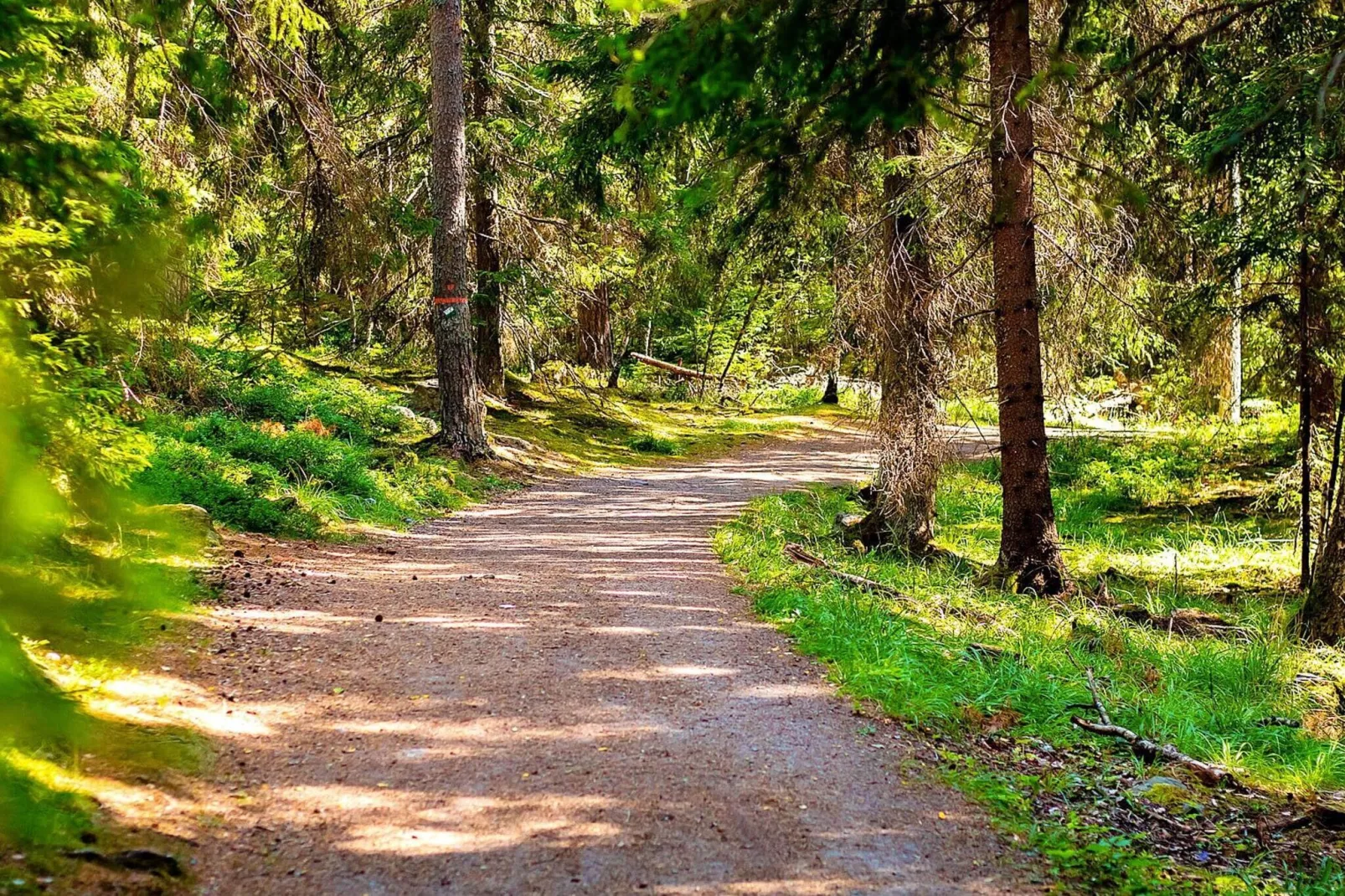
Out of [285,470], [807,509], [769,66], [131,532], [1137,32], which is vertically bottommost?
[807,509]

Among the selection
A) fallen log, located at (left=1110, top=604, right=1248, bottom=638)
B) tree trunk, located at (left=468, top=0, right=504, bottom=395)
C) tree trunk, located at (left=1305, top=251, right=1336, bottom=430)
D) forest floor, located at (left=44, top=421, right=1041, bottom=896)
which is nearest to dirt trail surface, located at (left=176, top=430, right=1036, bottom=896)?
forest floor, located at (left=44, top=421, right=1041, bottom=896)

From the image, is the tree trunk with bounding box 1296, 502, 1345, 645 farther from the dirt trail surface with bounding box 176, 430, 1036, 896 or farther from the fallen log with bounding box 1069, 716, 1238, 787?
the dirt trail surface with bounding box 176, 430, 1036, 896

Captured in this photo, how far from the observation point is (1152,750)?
4.59m

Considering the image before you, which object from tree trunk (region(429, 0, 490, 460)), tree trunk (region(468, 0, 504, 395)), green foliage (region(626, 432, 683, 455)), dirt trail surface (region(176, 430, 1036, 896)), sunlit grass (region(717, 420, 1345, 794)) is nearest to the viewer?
dirt trail surface (region(176, 430, 1036, 896))

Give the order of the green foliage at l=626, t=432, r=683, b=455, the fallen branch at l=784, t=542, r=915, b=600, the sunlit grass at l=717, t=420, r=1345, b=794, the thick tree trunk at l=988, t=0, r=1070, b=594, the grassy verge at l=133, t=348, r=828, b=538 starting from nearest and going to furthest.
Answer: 1. the sunlit grass at l=717, t=420, r=1345, b=794
2. the fallen branch at l=784, t=542, r=915, b=600
3. the thick tree trunk at l=988, t=0, r=1070, b=594
4. the grassy verge at l=133, t=348, r=828, b=538
5. the green foliage at l=626, t=432, r=683, b=455

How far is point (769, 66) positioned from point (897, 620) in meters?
4.08

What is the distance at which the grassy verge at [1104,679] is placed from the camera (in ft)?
12.3

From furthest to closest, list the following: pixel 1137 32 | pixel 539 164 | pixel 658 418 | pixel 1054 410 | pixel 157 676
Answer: pixel 658 418, pixel 539 164, pixel 1054 410, pixel 1137 32, pixel 157 676

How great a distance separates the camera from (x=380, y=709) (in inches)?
189

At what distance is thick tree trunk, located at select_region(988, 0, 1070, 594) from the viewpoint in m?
8.12

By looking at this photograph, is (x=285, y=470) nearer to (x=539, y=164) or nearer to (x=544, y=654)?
(x=544, y=654)

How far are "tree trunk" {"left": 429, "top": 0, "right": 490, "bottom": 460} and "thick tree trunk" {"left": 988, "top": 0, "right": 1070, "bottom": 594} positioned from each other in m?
8.05

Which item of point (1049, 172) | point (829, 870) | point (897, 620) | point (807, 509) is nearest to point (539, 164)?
point (807, 509)

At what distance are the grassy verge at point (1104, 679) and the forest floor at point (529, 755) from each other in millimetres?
346
